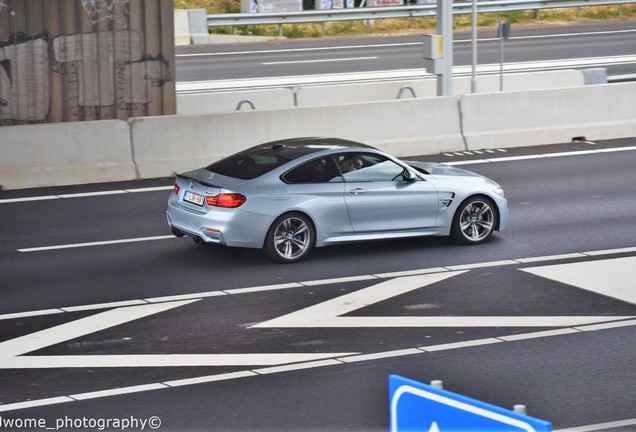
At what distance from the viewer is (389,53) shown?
116 ft

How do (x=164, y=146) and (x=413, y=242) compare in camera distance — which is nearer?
(x=413, y=242)

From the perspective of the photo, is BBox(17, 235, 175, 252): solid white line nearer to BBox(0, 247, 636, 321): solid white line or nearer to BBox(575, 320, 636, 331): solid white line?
BBox(0, 247, 636, 321): solid white line

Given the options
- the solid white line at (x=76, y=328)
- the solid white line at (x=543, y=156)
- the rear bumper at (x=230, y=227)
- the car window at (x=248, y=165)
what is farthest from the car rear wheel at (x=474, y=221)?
the solid white line at (x=543, y=156)

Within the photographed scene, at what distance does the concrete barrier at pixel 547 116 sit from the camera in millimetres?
20766

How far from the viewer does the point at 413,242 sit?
47.0 feet

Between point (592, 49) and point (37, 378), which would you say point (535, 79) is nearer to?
point (592, 49)

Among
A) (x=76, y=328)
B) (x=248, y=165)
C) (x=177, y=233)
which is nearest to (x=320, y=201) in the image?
(x=248, y=165)

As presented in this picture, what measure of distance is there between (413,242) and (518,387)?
556cm

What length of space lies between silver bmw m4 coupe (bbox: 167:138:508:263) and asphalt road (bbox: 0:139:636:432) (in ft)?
0.99

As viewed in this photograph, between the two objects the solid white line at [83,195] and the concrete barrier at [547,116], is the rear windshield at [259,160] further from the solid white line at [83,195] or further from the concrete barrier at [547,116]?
the concrete barrier at [547,116]

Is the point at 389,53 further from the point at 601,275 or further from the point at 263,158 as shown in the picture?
the point at 601,275

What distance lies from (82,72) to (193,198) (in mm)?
6797

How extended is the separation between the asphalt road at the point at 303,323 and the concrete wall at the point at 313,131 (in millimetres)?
1768

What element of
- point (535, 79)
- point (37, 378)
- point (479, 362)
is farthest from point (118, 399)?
point (535, 79)
